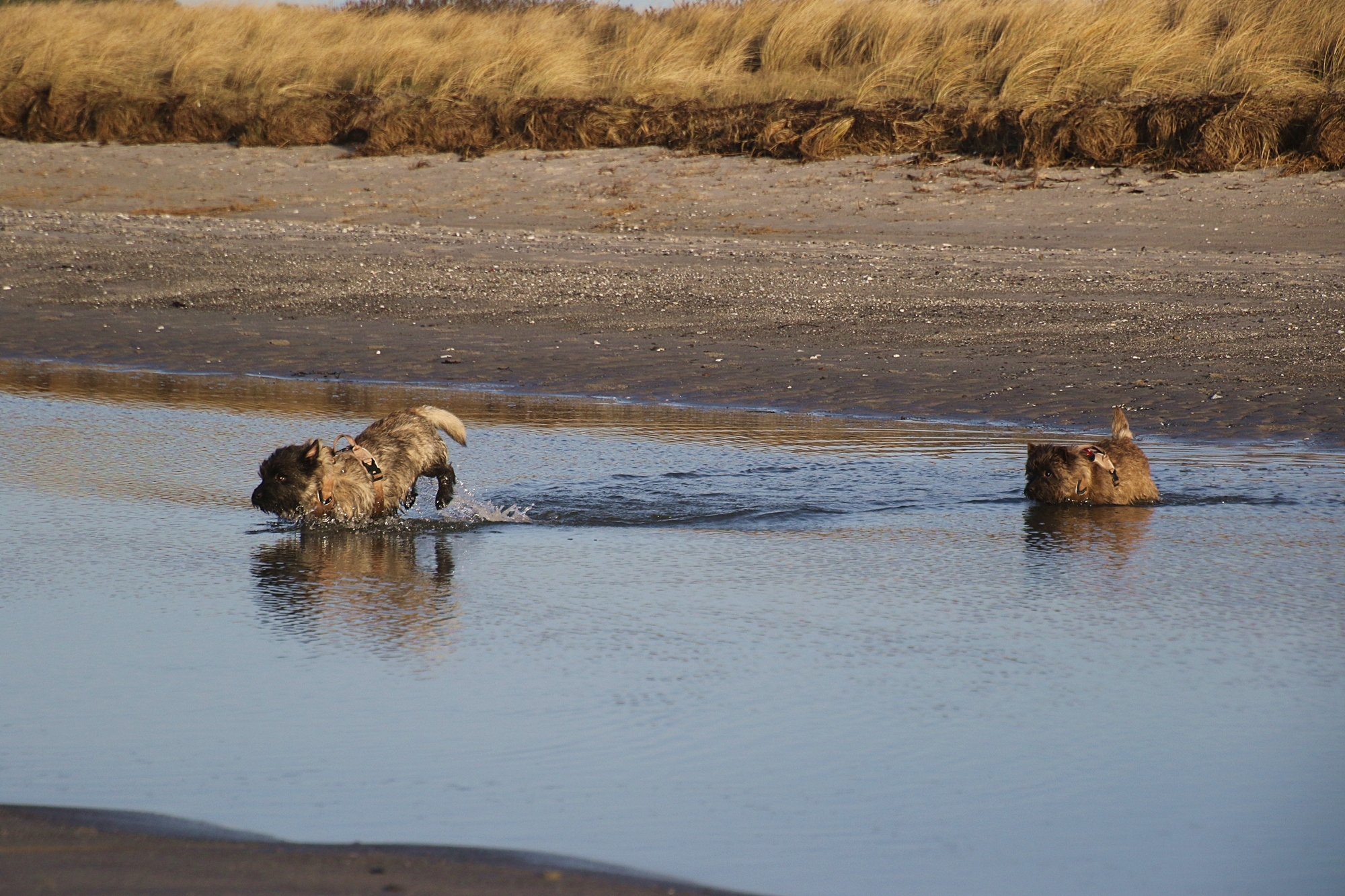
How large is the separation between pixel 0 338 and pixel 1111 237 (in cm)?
1018

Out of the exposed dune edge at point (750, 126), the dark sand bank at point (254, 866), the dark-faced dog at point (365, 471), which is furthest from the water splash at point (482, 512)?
the exposed dune edge at point (750, 126)

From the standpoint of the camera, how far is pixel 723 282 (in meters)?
13.8

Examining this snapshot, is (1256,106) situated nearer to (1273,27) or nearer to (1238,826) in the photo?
(1273,27)

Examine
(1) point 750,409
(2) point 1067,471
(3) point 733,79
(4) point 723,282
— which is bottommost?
(2) point 1067,471

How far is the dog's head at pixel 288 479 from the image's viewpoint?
6.46 metres

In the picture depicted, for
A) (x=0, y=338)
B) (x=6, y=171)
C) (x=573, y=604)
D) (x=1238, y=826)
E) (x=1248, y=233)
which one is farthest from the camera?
(x=6, y=171)

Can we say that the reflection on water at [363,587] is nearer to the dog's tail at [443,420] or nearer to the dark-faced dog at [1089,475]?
the dog's tail at [443,420]

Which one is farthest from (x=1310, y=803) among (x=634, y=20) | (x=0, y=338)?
(x=634, y=20)

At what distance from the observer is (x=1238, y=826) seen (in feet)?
10.8

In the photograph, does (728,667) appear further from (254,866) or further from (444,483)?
(444,483)

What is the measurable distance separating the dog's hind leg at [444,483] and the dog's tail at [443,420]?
0.16m

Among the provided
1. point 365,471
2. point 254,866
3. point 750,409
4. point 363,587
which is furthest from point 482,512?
point 254,866

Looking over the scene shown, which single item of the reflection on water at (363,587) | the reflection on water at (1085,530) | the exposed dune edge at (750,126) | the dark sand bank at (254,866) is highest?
the exposed dune edge at (750,126)

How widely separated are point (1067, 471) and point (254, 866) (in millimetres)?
4831
